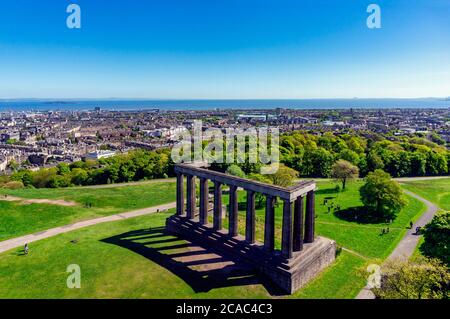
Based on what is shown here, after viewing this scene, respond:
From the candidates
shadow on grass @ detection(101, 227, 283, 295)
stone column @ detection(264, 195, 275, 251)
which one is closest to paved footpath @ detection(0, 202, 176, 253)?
shadow on grass @ detection(101, 227, 283, 295)

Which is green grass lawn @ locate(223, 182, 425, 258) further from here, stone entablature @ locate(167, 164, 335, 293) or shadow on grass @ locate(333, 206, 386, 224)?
stone entablature @ locate(167, 164, 335, 293)

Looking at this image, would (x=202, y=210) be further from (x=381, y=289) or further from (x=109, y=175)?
(x=109, y=175)

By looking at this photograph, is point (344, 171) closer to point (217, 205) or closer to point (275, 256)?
point (217, 205)

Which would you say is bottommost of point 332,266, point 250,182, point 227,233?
point 332,266

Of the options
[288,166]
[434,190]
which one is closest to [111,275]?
[288,166]
